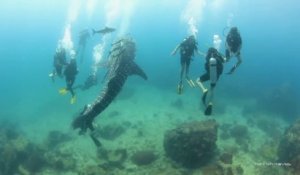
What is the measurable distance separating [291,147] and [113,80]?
1003 cm

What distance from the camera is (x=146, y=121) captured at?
25.6 metres

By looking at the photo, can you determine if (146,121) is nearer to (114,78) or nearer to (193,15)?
(114,78)

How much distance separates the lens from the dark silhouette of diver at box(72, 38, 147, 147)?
12805 millimetres

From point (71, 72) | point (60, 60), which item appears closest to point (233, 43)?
point (71, 72)

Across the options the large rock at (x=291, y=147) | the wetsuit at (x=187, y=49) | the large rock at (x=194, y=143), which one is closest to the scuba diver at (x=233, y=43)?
the wetsuit at (x=187, y=49)

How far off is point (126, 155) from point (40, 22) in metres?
177

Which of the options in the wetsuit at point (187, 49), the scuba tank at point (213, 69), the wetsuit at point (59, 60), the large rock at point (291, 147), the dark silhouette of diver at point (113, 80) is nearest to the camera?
the scuba tank at point (213, 69)

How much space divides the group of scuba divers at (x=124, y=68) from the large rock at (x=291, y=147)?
6348 mm

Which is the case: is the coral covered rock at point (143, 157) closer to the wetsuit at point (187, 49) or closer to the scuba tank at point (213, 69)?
the wetsuit at point (187, 49)

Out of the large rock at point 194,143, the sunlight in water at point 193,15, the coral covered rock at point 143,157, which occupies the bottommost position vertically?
the coral covered rock at point 143,157

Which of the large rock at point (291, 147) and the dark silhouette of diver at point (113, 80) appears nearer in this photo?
the dark silhouette of diver at point (113, 80)

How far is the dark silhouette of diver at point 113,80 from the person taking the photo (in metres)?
12.8

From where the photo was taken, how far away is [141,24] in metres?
162

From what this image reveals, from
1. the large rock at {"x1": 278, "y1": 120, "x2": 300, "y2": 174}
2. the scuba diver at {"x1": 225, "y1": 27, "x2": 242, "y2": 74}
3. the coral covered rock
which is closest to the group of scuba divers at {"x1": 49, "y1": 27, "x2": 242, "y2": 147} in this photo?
the scuba diver at {"x1": 225, "y1": 27, "x2": 242, "y2": 74}
